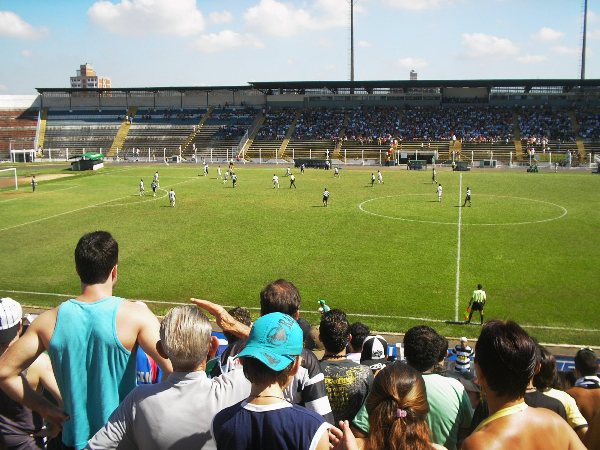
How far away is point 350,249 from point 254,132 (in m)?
60.0

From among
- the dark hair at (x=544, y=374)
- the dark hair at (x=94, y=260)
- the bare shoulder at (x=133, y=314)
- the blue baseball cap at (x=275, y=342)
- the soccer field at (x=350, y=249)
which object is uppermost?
the dark hair at (x=94, y=260)

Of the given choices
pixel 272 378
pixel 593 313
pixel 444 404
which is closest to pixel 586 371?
pixel 444 404

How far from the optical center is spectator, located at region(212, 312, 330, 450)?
339 centimetres

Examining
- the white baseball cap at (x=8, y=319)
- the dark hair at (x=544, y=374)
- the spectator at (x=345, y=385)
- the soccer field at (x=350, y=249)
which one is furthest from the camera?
the soccer field at (x=350, y=249)

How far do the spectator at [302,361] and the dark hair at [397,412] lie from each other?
0.88 metres

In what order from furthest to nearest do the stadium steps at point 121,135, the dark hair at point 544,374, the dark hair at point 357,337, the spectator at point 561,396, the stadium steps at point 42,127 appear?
the stadium steps at point 42,127 < the stadium steps at point 121,135 < the dark hair at point 357,337 < the dark hair at point 544,374 < the spectator at point 561,396

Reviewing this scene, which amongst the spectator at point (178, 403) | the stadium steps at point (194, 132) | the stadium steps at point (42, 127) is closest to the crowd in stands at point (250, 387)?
the spectator at point (178, 403)

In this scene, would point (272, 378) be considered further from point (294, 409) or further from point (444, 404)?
point (444, 404)

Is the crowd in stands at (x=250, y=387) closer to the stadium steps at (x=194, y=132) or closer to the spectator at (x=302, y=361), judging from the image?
the spectator at (x=302, y=361)

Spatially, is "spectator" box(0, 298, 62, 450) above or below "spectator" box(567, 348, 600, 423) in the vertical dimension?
above

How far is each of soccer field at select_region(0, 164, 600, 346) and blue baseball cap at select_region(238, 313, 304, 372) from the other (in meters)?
12.9

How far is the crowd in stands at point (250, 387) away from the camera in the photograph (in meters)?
3.51

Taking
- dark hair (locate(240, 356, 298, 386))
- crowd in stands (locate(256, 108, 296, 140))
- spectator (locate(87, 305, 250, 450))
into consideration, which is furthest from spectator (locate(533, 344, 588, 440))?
crowd in stands (locate(256, 108, 296, 140))

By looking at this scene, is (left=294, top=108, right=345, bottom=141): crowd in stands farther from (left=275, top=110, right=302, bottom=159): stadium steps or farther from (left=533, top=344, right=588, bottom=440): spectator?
(left=533, top=344, right=588, bottom=440): spectator
